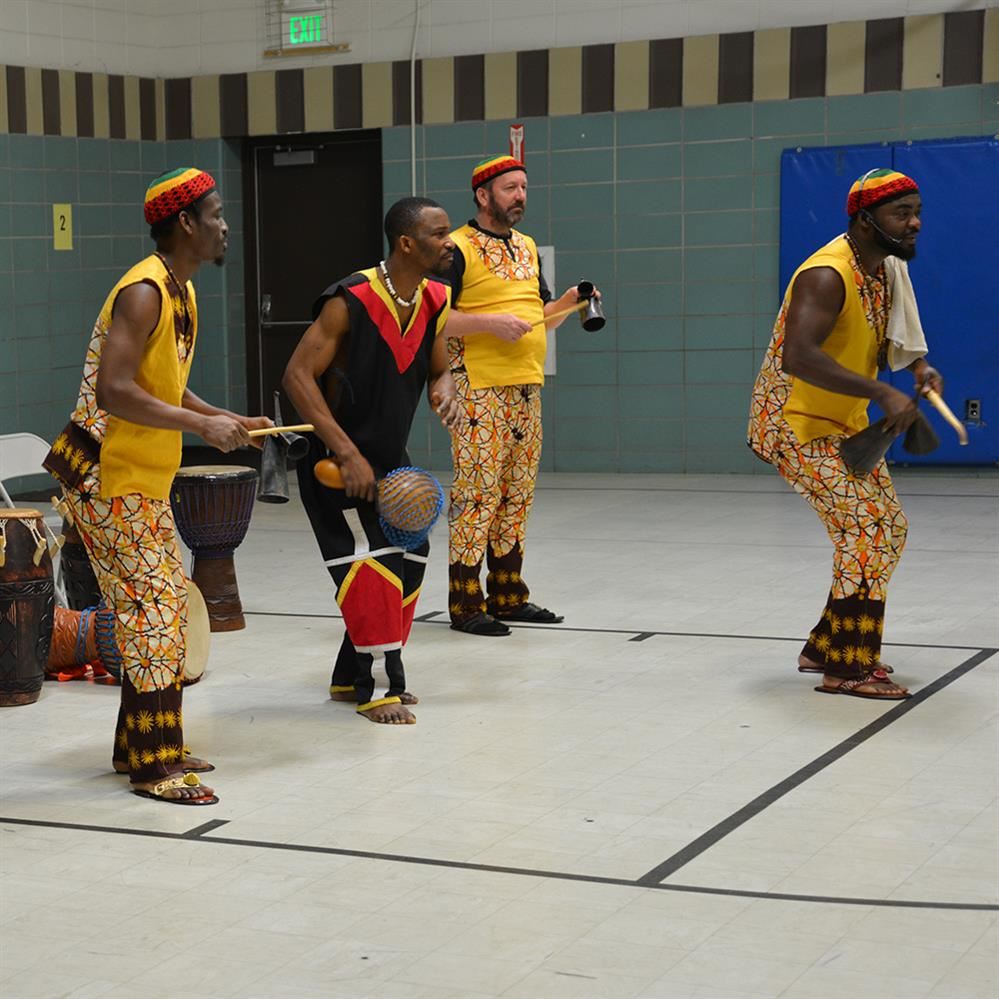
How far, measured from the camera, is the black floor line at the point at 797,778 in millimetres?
3891

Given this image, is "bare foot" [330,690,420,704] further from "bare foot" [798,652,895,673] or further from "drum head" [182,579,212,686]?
"bare foot" [798,652,895,673]

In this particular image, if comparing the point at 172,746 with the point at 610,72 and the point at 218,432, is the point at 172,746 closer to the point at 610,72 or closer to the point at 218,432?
the point at 218,432

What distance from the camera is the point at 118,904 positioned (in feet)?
12.0

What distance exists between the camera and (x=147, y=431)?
14.1 ft

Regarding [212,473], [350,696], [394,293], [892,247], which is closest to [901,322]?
[892,247]

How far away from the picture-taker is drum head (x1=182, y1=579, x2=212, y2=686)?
5.68 m

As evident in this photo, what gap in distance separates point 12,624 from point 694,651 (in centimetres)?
231

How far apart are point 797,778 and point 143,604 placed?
173cm

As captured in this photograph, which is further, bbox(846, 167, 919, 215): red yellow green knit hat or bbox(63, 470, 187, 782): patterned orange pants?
bbox(846, 167, 919, 215): red yellow green knit hat

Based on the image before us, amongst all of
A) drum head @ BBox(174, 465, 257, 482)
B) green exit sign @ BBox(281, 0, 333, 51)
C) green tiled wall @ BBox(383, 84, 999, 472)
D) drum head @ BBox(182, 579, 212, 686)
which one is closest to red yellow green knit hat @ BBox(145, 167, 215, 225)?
drum head @ BBox(182, 579, 212, 686)

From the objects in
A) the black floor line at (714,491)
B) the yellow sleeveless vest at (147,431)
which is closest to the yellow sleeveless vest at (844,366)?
the yellow sleeveless vest at (147,431)

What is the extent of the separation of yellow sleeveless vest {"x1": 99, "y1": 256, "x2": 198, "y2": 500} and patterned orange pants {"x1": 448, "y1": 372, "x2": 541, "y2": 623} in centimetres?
208

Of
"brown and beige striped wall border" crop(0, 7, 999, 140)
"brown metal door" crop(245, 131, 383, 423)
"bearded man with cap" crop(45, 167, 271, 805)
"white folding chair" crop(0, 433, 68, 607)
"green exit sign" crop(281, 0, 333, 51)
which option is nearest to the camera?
"bearded man with cap" crop(45, 167, 271, 805)

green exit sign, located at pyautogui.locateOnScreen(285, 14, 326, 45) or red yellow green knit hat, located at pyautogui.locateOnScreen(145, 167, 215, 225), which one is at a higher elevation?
green exit sign, located at pyautogui.locateOnScreen(285, 14, 326, 45)
